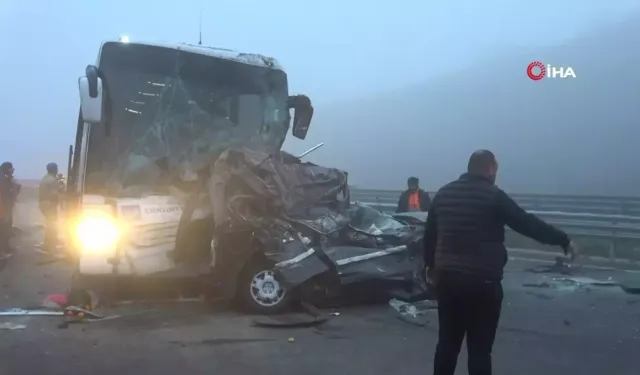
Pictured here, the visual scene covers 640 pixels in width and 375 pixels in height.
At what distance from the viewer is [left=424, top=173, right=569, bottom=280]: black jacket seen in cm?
481

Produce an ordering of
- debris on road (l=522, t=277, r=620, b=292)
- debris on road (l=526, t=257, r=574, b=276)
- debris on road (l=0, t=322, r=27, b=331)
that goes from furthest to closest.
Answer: debris on road (l=526, t=257, r=574, b=276), debris on road (l=522, t=277, r=620, b=292), debris on road (l=0, t=322, r=27, b=331)

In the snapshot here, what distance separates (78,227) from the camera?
877cm

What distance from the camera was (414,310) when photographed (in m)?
9.13

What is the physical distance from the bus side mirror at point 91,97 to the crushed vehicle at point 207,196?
14 millimetres

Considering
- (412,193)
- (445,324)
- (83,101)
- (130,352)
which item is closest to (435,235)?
(445,324)

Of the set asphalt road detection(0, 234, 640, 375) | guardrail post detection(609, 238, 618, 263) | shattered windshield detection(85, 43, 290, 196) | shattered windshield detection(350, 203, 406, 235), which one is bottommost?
asphalt road detection(0, 234, 640, 375)

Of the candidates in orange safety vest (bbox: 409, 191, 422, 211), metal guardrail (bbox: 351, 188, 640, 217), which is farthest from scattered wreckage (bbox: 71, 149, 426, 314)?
metal guardrail (bbox: 351, 188, 640, 217)

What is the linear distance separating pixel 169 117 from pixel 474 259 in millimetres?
5436

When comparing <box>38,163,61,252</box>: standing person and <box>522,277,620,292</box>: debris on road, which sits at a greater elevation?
<box>38,163,61,252</box>: standing person

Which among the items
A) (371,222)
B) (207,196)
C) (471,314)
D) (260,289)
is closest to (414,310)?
(371,222)

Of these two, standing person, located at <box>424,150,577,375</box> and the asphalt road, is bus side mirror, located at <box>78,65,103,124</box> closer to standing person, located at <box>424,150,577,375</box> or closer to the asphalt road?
the asphalt road

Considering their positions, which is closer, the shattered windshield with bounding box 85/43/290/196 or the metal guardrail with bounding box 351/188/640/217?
the shattered windshield with bounding box 85/43/290/196

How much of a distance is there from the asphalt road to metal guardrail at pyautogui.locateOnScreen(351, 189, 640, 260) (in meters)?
4.68

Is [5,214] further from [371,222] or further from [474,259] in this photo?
[474,259]
